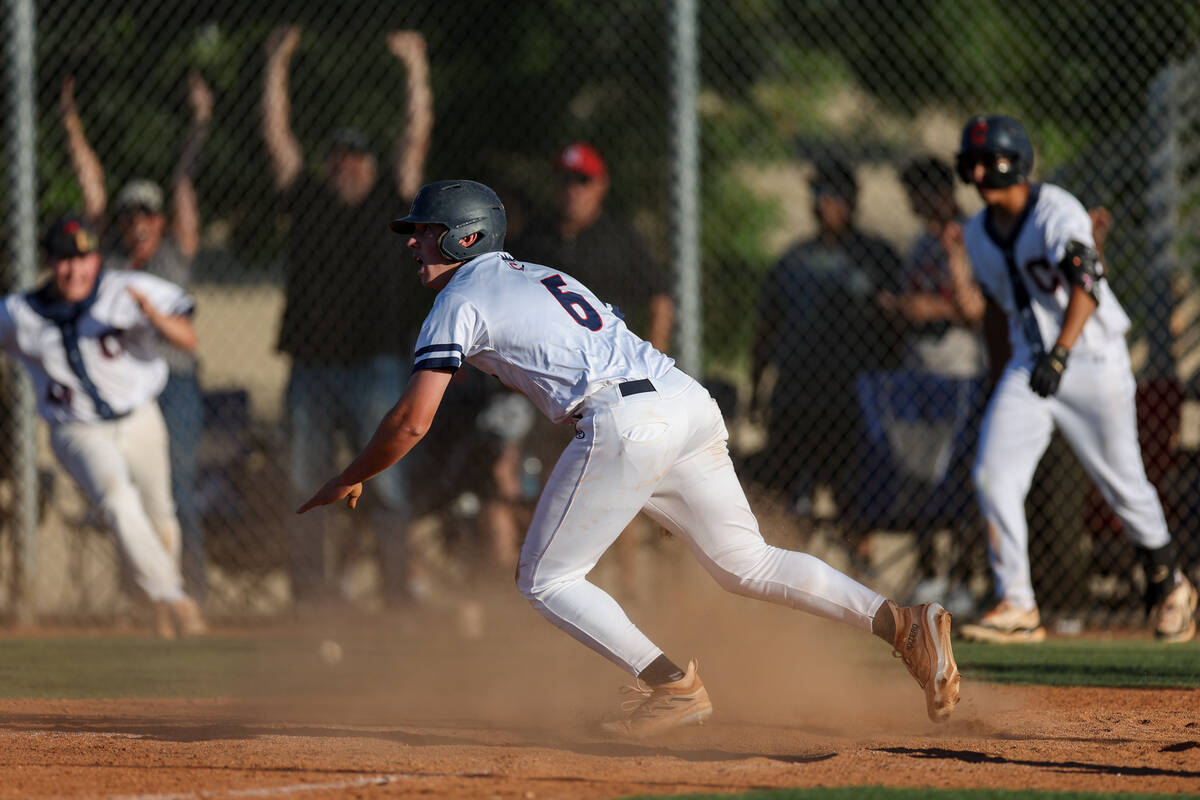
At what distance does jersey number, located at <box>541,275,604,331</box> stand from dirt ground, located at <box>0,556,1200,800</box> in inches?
51.1

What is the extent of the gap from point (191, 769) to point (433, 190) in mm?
1882

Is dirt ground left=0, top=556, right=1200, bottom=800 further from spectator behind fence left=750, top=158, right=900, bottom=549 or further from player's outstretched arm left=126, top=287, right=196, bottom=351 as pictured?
player's outstretched arm left=126, top=287, right=196, bottom=351

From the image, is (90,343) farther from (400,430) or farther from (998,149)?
(998,149)

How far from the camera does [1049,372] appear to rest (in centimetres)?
665

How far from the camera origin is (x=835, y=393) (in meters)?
8.84

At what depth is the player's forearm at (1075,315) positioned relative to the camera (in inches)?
265

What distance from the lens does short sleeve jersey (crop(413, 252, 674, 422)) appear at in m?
4.61

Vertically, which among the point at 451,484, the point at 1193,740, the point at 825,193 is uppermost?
the point at 825,193

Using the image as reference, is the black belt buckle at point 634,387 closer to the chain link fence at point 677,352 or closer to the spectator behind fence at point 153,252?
the chain link fence at point 677,352

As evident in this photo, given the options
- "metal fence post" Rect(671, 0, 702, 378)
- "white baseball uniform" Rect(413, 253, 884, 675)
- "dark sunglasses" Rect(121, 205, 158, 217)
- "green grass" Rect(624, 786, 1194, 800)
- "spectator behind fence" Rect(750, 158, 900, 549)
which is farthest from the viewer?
"dark sunglasses" Rect(121, 205, 158, 217)

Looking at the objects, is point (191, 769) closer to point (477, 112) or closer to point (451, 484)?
point (451, 484)

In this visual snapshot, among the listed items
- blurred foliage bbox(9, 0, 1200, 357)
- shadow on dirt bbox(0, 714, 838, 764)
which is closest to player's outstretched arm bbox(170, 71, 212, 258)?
blurred foliage bbox(9, 0, 1200, 357)

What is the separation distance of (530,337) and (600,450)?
40 centimetres

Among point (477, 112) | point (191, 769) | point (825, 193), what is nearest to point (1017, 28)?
point (825, 193)
